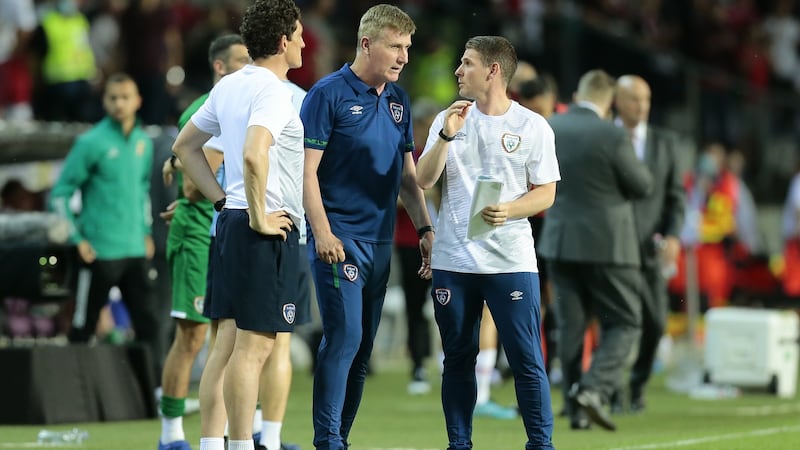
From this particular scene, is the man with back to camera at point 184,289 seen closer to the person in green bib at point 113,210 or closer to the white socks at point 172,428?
the white socks at point 172,428

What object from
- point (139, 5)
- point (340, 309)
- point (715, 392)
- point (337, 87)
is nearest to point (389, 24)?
point (337, 87)

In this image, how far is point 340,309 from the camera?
7496 millimetres

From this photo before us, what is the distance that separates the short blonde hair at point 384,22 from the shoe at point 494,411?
4.34 metres

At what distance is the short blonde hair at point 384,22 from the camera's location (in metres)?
7.61

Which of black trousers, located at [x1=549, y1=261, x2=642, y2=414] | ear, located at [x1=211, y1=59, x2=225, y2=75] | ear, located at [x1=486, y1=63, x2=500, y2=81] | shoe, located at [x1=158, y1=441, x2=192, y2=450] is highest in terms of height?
ear, located at [x1=211, y1=59, x2=225, y2=75]

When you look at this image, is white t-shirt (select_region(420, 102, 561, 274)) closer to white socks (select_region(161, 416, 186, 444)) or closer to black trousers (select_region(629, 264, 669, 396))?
white socks (select_region(161, 416, 186, 444))

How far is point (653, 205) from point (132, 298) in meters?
3.91

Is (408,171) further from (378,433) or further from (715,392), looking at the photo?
(715,392)

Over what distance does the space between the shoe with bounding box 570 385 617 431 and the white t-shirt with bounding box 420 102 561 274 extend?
Result: 8.64 ft

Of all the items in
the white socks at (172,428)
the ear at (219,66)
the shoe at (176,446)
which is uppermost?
the ear at (219,66)

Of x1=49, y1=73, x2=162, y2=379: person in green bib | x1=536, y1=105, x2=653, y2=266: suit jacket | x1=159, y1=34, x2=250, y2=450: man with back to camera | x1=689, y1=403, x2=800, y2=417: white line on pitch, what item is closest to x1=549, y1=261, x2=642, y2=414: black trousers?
x1=536, y1=105, x2=653, y2=266: suit jacket

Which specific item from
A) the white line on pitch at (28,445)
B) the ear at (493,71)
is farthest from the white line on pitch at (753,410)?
the ear at (493,71)

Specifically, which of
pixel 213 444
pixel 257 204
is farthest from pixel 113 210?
pixel 257 204

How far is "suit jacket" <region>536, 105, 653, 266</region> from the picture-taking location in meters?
10.3
